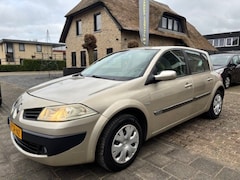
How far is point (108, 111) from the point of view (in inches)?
82.7

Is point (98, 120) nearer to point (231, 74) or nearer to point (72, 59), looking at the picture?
point (231, 74)

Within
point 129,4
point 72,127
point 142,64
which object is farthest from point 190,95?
point 129,4

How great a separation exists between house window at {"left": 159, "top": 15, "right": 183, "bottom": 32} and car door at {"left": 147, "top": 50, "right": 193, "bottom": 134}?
14.8 metres

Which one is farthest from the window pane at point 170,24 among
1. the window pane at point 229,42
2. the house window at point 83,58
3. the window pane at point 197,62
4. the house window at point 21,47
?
the house window at point 21,47

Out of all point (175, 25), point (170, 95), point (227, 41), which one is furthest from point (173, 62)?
point (227, 41)

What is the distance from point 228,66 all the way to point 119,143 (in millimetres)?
8026

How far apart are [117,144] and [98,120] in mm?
435

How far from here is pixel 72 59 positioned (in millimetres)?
20016

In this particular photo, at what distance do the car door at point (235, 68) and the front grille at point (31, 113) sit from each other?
879 cm

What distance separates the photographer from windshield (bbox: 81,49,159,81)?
107 inches

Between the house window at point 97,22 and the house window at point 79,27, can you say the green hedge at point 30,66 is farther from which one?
the house window at point 97,22

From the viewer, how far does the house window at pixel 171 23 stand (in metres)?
17.5

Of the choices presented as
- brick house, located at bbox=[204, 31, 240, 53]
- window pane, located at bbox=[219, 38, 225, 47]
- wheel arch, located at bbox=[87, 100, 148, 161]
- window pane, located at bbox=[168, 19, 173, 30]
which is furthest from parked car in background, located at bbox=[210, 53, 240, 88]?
window pane, located at bbox=[219, 38, 225, 47]

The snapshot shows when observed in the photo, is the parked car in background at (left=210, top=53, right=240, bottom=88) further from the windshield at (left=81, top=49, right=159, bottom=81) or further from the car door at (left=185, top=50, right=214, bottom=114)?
the windshield at (left=81, top=49, right=159, bottom=81)
